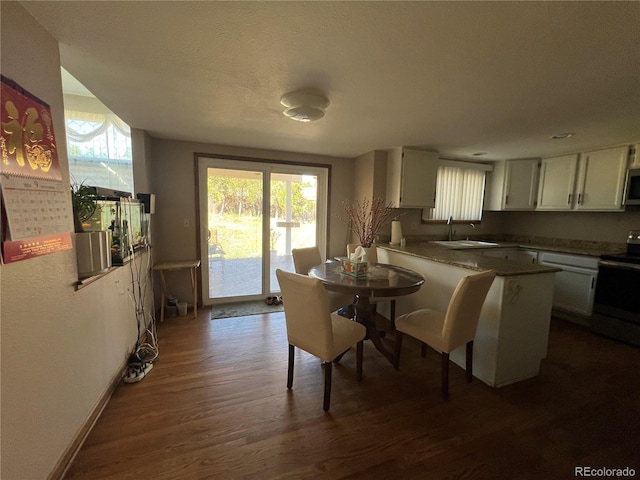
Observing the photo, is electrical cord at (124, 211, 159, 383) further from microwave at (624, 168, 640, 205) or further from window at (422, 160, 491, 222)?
microwave at (624, 168, 640, 205)

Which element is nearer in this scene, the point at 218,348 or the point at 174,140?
the point at 218,348

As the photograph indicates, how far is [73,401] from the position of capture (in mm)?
1394

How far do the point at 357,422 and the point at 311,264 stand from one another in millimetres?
1641

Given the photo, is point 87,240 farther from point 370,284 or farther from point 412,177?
point 412,177

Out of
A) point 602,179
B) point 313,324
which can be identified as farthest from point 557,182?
point 313,324

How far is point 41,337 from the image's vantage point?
1.16 m

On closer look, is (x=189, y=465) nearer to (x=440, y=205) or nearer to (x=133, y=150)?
(x=133, y=150)

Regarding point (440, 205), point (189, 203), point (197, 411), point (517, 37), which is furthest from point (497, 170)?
point (197, 411)

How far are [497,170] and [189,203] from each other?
464 centimetres

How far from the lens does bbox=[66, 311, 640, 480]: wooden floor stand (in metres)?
1.35

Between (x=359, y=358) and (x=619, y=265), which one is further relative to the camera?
(x=619, y=265)

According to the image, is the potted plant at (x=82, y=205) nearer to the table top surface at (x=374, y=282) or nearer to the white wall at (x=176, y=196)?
the table top surface at (x=374, y=282)

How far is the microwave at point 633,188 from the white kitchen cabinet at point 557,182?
20.8 inches

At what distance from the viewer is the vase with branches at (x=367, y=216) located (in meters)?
2.67
